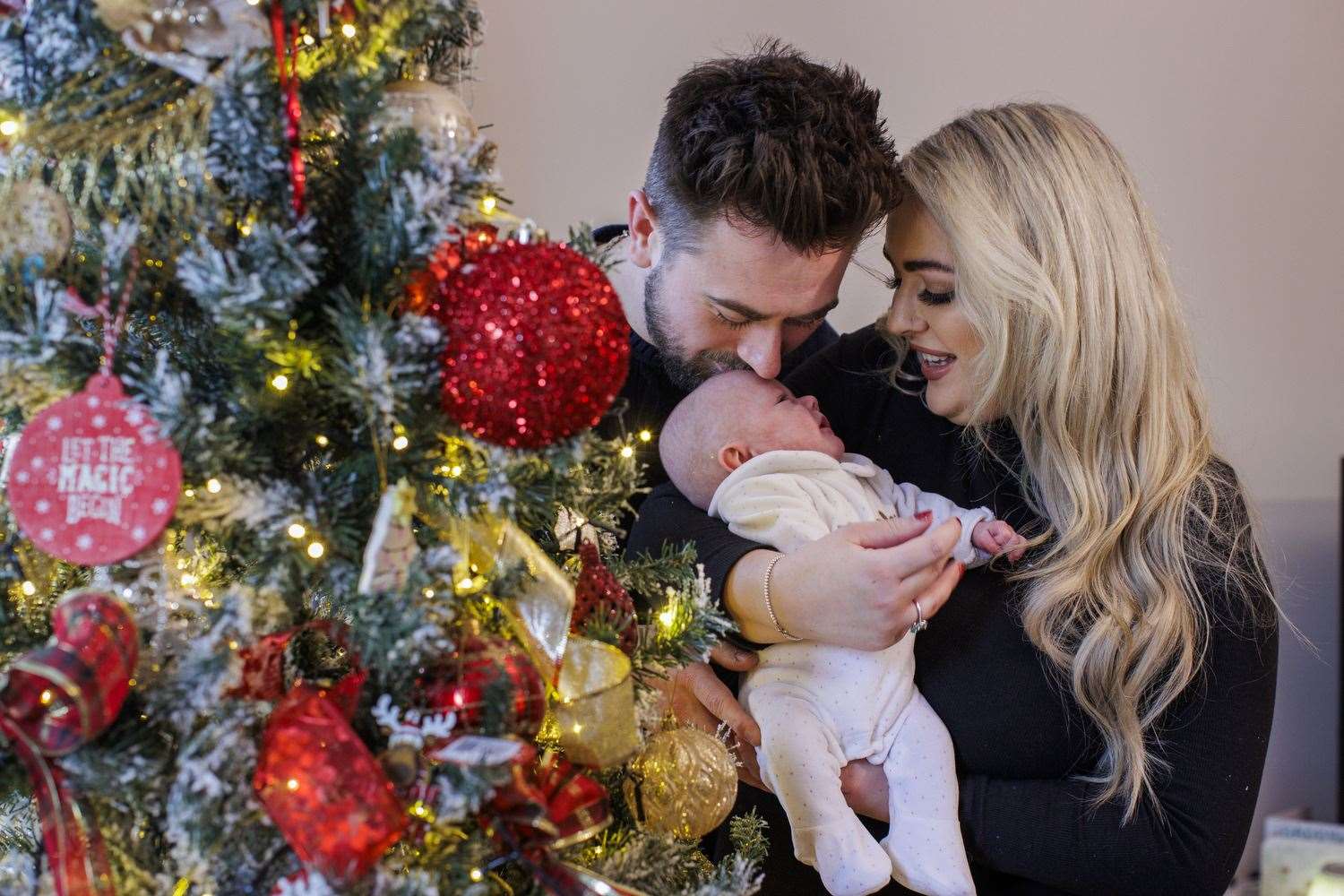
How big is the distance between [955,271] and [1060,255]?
5.7 inches

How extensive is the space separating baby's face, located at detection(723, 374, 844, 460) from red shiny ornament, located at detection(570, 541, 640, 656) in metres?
0.61

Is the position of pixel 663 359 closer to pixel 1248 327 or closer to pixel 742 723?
pixel 742 723

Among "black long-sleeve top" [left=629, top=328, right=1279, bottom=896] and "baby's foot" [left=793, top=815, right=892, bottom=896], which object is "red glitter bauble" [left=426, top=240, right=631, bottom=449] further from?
"baby's foot" [left=793, top=815, right=892, bottom=896]

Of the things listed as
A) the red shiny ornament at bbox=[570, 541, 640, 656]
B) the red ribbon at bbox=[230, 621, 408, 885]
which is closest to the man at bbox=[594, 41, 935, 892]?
the red shiny ornament at bbox=[570, 541, 640, 656]

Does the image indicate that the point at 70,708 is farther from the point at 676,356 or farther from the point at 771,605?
the point at 676,356

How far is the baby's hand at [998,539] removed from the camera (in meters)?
1.49

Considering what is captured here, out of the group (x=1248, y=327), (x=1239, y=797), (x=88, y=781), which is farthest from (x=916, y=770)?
(x=1248, y=327)

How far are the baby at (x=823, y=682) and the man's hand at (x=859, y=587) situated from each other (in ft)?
0.32

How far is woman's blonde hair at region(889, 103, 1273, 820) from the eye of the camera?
1.43 meters

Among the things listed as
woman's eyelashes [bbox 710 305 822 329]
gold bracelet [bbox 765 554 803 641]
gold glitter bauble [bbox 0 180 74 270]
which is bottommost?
gold bracelet [bbox 765 554 803 641]

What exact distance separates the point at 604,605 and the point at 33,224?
0.54 metres

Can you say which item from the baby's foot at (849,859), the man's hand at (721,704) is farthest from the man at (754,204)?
the baby's foot at (849,859)

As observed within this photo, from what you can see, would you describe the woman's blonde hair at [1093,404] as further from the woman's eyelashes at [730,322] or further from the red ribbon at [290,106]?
the red ribbon at [290,106]

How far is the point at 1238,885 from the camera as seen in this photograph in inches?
103
